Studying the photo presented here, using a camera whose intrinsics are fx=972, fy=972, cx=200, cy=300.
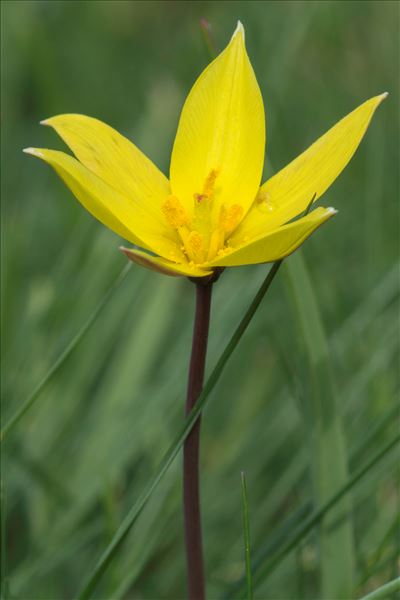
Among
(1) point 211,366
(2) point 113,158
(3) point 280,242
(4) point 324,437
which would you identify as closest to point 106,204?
(2) point 113,158

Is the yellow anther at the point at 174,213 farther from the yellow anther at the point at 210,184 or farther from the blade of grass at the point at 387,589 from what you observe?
the blade of grass at the point at 387,589

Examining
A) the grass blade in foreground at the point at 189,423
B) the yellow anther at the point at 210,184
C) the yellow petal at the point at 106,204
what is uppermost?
the yellow petal at the point at 106,204

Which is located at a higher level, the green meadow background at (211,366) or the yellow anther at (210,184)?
the yellow anther at (210,184)

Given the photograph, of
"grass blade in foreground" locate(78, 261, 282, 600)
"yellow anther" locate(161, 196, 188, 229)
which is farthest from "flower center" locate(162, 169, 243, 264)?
"grass blade in foreground" locate(78, 261, 282, 600)

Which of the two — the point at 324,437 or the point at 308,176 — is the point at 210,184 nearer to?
the point at 308,176

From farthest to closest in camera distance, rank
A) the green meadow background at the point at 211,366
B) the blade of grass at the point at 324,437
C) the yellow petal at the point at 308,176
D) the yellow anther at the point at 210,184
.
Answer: the green meadow background at the point at 211,366 → the blade of grass at the point at 324,437 → the yellow anther at the point at 210,184 → the yellow petal at the point at 308,176

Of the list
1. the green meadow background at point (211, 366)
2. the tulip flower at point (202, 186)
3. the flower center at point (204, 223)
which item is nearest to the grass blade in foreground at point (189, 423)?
the tulip flower at point (202, 186)

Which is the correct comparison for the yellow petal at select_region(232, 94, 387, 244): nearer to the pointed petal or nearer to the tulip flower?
the tulip flower
